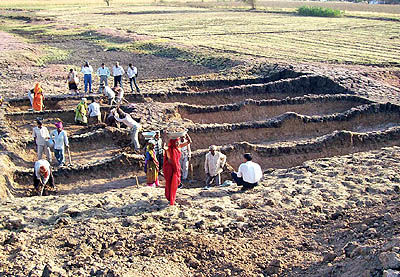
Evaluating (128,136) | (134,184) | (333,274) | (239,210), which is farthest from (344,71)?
(333,274)

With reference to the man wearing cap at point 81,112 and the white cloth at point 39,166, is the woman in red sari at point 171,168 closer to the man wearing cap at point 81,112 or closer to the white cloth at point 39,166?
the white cloth at point 39,166

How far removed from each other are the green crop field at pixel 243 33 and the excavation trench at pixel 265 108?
24.0 ft

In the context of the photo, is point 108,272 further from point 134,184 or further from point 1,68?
point 1,68

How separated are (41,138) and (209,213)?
5.68 m

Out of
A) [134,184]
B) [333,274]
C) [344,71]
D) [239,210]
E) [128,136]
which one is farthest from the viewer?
[344,71]

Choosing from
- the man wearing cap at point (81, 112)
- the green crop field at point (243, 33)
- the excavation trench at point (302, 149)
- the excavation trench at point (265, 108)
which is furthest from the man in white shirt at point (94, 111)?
the green crop field at point (243, 33)

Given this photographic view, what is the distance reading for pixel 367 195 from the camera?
28.5 feet

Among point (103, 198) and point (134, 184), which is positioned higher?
point (103, 198)

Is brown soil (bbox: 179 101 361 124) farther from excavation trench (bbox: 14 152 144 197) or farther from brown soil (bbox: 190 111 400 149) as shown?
excavation trench (bbox: 14 152 144 197)

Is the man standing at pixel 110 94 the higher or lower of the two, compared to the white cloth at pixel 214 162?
higher

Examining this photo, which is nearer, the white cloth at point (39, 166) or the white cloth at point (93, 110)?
the white cloth at point (39, 166)

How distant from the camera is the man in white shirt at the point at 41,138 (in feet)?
38.2

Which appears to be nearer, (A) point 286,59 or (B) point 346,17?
(A) point 286,59

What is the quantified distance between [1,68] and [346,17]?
38.0 meters
